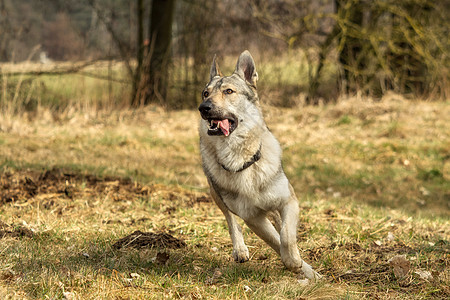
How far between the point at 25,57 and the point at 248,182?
985 cm

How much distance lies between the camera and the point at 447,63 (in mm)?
14945

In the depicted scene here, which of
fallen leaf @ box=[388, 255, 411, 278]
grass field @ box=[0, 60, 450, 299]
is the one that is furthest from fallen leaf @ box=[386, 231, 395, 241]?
fallen leaf @ box=[388, 255, 411, 278]

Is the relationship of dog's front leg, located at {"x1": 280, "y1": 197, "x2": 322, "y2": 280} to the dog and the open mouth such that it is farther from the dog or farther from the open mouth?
the open mouth

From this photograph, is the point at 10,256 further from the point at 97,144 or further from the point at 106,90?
the point at 106,90

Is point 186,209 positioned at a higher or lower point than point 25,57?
lower

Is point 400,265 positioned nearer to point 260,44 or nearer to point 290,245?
point 290,245

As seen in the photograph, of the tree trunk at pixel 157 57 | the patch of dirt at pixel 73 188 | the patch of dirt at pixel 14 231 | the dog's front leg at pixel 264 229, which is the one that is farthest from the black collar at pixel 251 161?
the tree trunk at pixel 157 57

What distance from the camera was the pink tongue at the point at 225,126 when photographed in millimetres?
4062

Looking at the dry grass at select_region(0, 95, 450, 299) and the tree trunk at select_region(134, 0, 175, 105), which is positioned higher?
the tree trunk at select_region(134, 0, 175, 105)

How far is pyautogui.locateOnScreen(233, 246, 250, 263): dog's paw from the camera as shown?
4418 mm

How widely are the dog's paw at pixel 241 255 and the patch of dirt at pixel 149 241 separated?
23.1 inches

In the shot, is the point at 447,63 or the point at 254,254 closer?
the point at 254,254

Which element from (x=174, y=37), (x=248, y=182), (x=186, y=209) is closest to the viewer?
(x=248, y=182)

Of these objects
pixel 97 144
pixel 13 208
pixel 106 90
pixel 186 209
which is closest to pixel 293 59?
pixel 106 90
